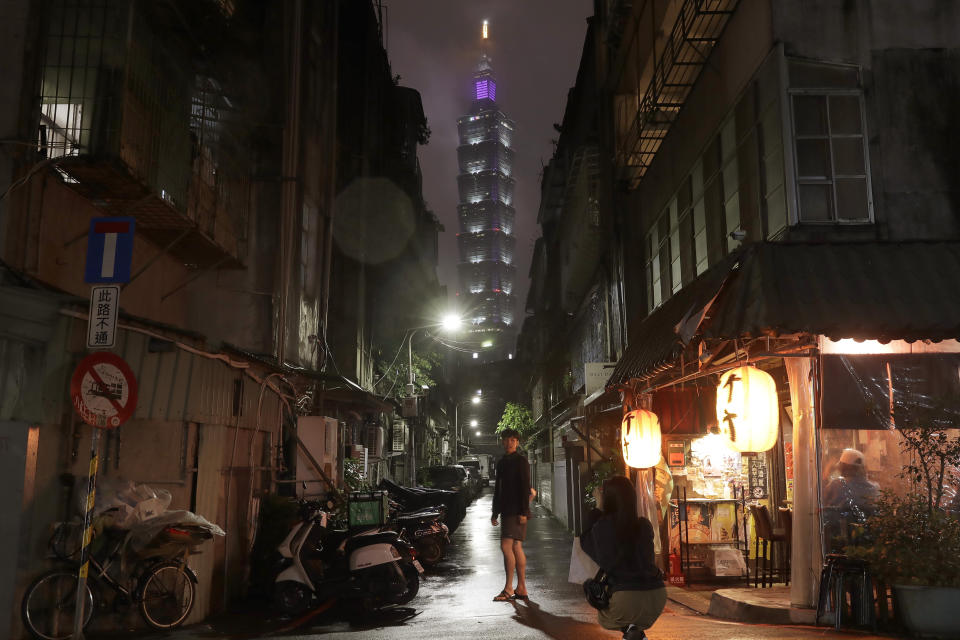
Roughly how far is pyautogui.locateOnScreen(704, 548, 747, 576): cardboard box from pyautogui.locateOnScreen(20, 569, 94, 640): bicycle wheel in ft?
32.3

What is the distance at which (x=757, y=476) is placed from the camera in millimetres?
13828

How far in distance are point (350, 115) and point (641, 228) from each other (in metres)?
15.2

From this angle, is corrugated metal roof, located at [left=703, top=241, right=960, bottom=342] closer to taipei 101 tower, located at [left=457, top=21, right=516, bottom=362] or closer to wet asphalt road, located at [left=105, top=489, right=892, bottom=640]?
wet asphalt road, located at [left=105, top=489, right=892, bottom=640]

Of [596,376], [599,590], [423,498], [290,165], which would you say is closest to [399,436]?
[423,498]

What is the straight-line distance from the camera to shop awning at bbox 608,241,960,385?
825 centimetres

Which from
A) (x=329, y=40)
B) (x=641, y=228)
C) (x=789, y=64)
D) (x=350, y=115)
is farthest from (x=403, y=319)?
(x=789, y=64)

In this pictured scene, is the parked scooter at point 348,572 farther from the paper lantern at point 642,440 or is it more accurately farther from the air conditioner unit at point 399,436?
the air conditioner unit at point 399,436

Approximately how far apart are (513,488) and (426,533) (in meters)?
5.67

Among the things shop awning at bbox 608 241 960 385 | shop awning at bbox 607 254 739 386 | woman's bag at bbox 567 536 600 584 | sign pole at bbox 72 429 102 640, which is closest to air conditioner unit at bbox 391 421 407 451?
shop awning at bbox 607 254 739 386

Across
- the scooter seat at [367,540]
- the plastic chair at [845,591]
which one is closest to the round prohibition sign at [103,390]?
the scooter seat at [367,540]

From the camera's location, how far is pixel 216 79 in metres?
17.0

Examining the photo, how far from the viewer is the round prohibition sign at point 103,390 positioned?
7.76 metres

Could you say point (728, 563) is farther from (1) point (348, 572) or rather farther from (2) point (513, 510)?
(1) point (348, 572)

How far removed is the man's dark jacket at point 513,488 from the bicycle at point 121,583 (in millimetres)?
4080
